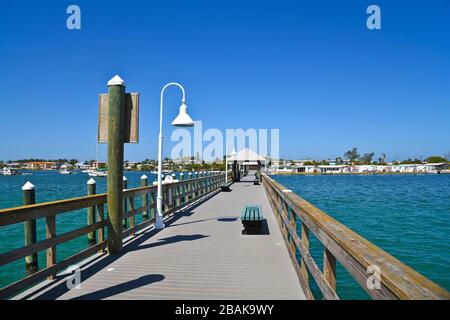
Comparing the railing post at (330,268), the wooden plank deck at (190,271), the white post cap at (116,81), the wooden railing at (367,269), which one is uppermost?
the white post cap at (116,81)

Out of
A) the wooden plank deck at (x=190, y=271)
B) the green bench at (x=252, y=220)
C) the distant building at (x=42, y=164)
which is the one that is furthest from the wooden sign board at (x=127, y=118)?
the distant building at (x=42, y=164)

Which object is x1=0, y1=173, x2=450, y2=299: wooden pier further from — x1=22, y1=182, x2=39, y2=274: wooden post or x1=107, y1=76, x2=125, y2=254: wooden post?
x1=22, y1=182, x2=39, y2=274: wooden post

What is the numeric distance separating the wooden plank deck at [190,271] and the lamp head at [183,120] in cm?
233

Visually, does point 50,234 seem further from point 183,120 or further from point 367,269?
point 183,120

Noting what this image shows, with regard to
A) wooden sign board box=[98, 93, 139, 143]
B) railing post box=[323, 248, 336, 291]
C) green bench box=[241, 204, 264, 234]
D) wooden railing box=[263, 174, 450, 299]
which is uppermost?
wooden sign board box=[98, 93, 139, 143]

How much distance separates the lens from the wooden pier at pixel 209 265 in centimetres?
170

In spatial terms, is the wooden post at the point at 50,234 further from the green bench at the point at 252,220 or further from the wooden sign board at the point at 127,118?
the green bench at the point at 252,220

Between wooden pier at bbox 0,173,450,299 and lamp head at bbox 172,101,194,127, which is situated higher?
lamp head at bbox 172,101,194,127

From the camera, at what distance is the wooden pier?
1695 millimetres

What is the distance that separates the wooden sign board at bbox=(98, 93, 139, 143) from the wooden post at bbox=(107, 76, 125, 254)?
0.08 meters

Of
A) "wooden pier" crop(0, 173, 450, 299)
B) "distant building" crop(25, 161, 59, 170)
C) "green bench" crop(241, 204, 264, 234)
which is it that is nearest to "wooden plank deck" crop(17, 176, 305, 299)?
"wooden pier" crop(0, 173, 450, 299)

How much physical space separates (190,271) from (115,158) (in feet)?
6.40

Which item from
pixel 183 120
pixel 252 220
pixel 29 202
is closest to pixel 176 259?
pixel 252 220
